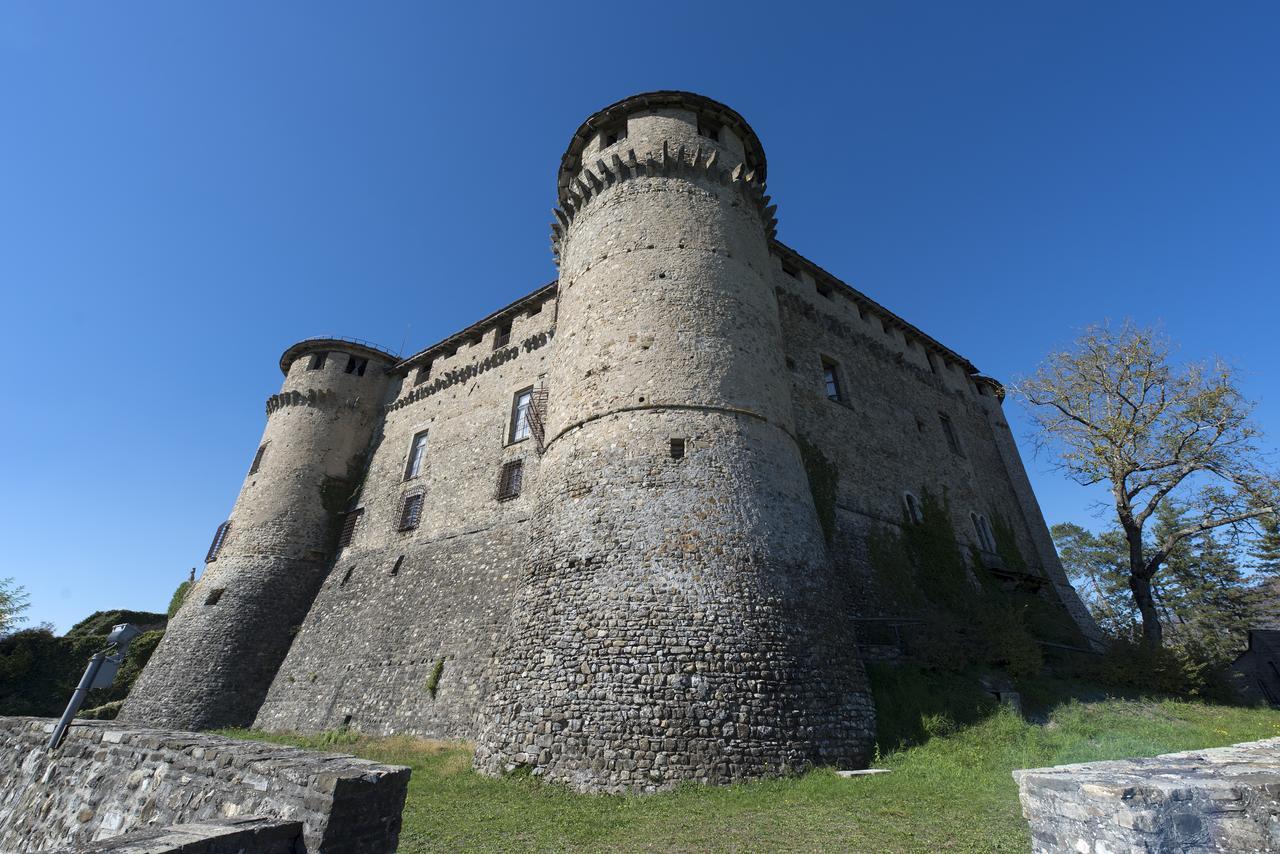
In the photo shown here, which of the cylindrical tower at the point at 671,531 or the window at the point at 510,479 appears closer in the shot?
the cylindrical tower at the point at 671,531

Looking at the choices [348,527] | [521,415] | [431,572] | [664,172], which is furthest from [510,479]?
[664,172]

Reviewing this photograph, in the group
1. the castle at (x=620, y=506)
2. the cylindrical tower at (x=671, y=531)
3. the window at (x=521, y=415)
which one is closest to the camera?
the cylindrical tower at (x=671, y=531)

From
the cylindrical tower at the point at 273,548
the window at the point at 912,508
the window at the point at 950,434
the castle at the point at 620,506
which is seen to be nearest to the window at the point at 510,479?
the castle at the point at 620,506

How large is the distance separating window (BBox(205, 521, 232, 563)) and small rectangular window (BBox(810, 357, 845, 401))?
70.1 ft

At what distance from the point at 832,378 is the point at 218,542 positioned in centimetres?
2231

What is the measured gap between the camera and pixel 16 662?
2172cm

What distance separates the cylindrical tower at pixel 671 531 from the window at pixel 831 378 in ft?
16.3

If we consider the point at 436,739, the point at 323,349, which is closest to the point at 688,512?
the point at 436,739

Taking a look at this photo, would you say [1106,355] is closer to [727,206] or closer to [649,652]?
[727,206]

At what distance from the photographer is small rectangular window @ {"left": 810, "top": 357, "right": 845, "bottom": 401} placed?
60.9 feet

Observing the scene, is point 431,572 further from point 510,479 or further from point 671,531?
point 671,531

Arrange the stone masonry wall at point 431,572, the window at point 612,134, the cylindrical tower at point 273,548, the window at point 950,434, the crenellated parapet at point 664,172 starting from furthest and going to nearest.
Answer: the window at point 950,434 → the cylindrical tower at point 273,548 → the window at point 612,134 → the crenellated parapet at point 664,172 → the stone masonry wall at point 431,572

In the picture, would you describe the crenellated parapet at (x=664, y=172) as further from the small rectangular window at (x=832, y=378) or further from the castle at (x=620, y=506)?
the small rectangular window at (x=832, y=378)

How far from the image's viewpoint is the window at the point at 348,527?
2062 centimetres
